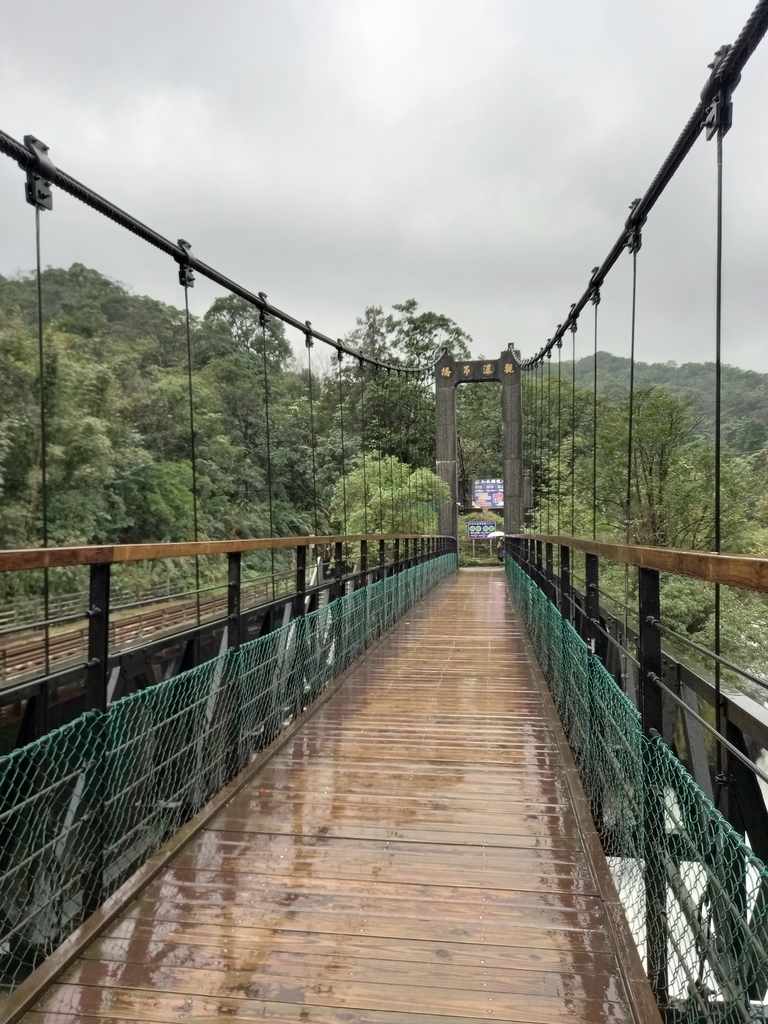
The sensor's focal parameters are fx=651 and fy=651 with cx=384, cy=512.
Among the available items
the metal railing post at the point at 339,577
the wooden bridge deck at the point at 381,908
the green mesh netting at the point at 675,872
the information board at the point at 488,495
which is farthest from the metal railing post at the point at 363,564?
the information board at the point at 488,495

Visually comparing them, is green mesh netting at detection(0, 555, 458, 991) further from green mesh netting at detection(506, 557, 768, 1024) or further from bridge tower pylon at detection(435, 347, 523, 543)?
bridge tower pylon at detection(435, 347, 523, 543)

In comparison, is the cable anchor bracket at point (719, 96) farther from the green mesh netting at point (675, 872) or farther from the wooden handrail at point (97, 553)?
the wooden handrail at point (97, 553)

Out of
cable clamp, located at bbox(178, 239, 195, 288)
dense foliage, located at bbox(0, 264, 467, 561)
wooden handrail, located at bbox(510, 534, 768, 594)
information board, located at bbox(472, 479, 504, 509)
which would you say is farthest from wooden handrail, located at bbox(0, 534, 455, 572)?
information board, located at bbox(472, 479, 504, 509)

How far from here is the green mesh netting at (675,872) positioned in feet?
2.77

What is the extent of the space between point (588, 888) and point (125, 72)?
21.7 m

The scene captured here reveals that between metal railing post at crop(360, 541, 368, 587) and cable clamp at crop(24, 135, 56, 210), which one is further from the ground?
cable clamp at crop(24, 135, 56, 210)

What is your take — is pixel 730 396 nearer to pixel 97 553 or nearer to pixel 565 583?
pixel 565 583

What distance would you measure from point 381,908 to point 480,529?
17.1 metres

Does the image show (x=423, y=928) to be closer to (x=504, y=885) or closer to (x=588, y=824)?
(x=504, y=885)

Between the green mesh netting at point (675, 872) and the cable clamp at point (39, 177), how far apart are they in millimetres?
2154

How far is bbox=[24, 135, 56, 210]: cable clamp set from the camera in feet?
6.37

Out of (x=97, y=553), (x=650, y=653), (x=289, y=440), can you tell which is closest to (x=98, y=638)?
(x=97, y=553)

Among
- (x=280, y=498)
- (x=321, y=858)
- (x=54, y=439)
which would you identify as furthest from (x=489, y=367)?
(x=321, y=858)

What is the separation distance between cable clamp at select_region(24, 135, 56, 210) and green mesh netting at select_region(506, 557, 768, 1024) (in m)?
2.15
